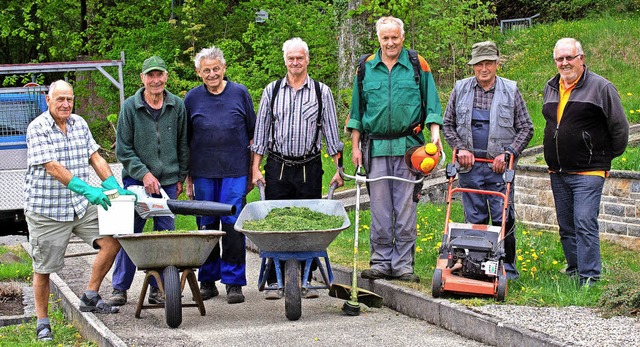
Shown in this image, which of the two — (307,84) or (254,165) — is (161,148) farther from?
(307,84)

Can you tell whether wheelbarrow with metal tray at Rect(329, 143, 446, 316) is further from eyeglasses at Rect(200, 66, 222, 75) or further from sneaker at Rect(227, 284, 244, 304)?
eyeglasses at Rect(200, 66, 222, 75)

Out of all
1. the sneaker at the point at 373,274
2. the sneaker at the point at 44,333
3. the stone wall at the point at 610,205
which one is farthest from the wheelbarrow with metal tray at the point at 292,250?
the stone wall at the point at 610,205

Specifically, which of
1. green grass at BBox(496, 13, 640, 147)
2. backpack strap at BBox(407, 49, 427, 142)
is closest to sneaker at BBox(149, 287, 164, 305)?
backpack strap at BBox(407, 49, 427, 142)

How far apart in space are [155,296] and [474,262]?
9.15 ft

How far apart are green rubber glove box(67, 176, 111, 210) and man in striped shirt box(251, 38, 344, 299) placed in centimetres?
153

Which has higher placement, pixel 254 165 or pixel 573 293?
pixel 254 165

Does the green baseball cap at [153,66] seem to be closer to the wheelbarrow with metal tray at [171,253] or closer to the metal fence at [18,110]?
the wheelbarrow with metal tray at [171,253]

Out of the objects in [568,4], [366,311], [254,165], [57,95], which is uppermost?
[568,4]

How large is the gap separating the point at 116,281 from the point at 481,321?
130 inches

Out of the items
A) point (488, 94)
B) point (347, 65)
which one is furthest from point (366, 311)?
point (347, 65)

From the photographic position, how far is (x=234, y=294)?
8.57 meters

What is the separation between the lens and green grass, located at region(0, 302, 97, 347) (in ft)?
25.3

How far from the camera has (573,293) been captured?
7.48 m

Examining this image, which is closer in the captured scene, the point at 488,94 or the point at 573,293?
the point at 573,293
